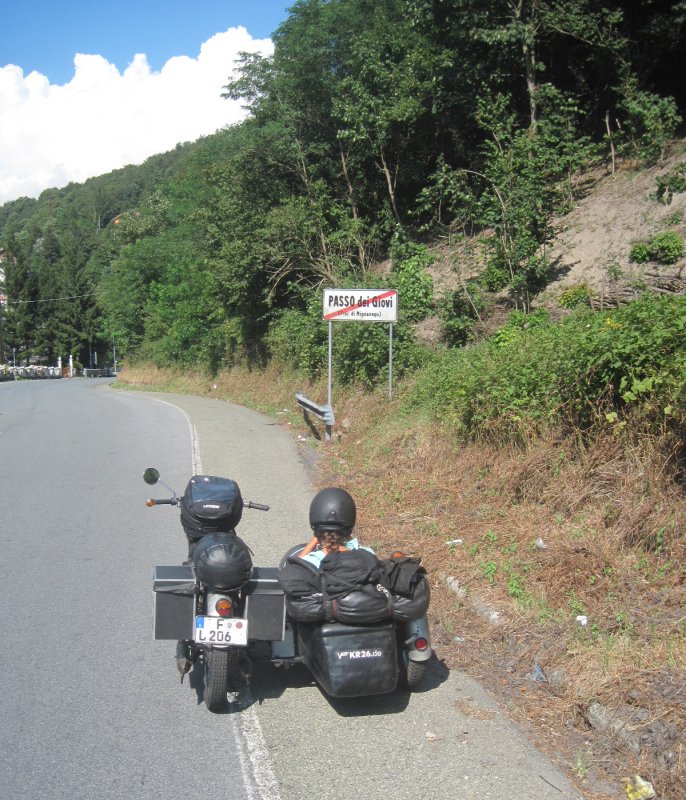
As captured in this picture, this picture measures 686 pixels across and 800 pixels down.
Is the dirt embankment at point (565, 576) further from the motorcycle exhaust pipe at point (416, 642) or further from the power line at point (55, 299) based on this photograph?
the power line at point (55, 299)

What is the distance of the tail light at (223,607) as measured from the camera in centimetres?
487

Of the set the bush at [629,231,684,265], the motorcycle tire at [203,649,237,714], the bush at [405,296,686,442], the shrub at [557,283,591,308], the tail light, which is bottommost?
the motorcycle tire at [203,649,237,714]

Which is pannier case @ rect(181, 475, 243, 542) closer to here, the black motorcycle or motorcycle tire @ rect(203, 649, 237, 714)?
the black motorcycle

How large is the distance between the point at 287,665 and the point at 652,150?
17.0 meters

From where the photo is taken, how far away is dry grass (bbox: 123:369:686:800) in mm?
4391

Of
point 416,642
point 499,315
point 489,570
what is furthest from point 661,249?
point 416,642

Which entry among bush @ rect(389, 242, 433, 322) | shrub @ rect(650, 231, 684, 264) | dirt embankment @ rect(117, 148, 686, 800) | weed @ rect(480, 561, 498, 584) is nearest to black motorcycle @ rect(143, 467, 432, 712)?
dirt embankment @ rect(117, 148, 686, 800)

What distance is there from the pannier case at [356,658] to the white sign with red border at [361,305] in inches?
398

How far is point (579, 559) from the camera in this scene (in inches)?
245

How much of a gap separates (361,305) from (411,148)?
11.2 m

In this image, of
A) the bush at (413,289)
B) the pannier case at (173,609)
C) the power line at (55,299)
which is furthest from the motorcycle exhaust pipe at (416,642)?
the power line at (55,299)

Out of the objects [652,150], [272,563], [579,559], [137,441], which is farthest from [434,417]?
[652,150]

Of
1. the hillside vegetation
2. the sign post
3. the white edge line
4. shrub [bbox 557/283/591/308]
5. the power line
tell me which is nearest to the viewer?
the white edge line

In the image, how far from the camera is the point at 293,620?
16.5 ft
